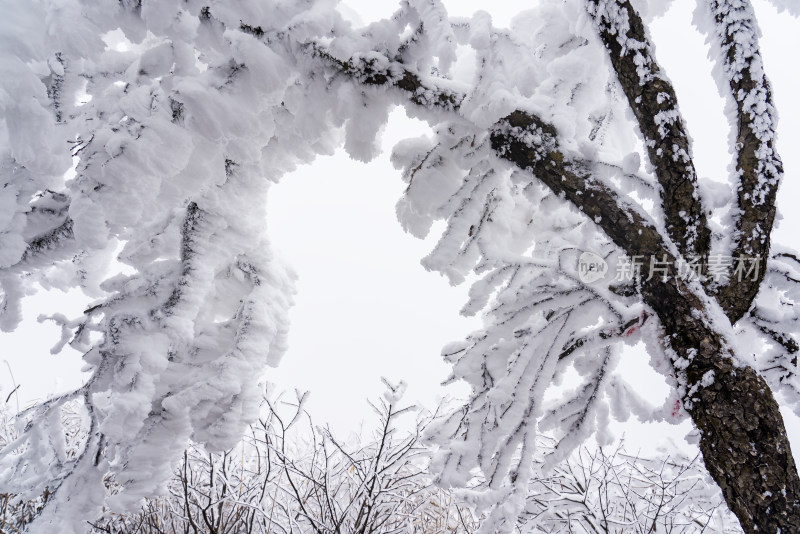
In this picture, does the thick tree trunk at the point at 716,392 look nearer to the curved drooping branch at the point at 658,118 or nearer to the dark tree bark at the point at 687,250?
the dark tree bark at the point at 687,250

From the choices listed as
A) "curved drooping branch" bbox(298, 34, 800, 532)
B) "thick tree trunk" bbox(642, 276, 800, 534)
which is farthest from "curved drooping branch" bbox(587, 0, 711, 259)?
"thick tree trunk" bbox(642, 276, 800, 534)

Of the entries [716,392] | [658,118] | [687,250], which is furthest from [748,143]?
[716,392]

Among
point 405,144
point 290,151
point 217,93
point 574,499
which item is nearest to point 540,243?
point 405,144

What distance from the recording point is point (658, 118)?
1548 millimetres

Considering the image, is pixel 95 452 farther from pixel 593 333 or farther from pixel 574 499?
pixel 574 499

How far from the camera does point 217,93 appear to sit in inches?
57.8

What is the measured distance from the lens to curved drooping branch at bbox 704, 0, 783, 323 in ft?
4.98

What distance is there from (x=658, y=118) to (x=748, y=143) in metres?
0.35

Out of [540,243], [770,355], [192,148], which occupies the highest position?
[540,243]

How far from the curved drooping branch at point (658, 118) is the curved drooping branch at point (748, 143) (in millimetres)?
152

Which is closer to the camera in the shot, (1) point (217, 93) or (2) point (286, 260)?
(1) point (217, 93)

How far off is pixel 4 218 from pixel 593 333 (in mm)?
2343

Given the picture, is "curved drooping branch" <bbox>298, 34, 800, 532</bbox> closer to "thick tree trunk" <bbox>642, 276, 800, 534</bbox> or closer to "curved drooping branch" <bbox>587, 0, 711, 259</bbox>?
"thick tree trunk" <bbox>642, 276, 800, 534</bbox>

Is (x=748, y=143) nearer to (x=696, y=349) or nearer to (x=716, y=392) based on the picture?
(x=696, y=349)
